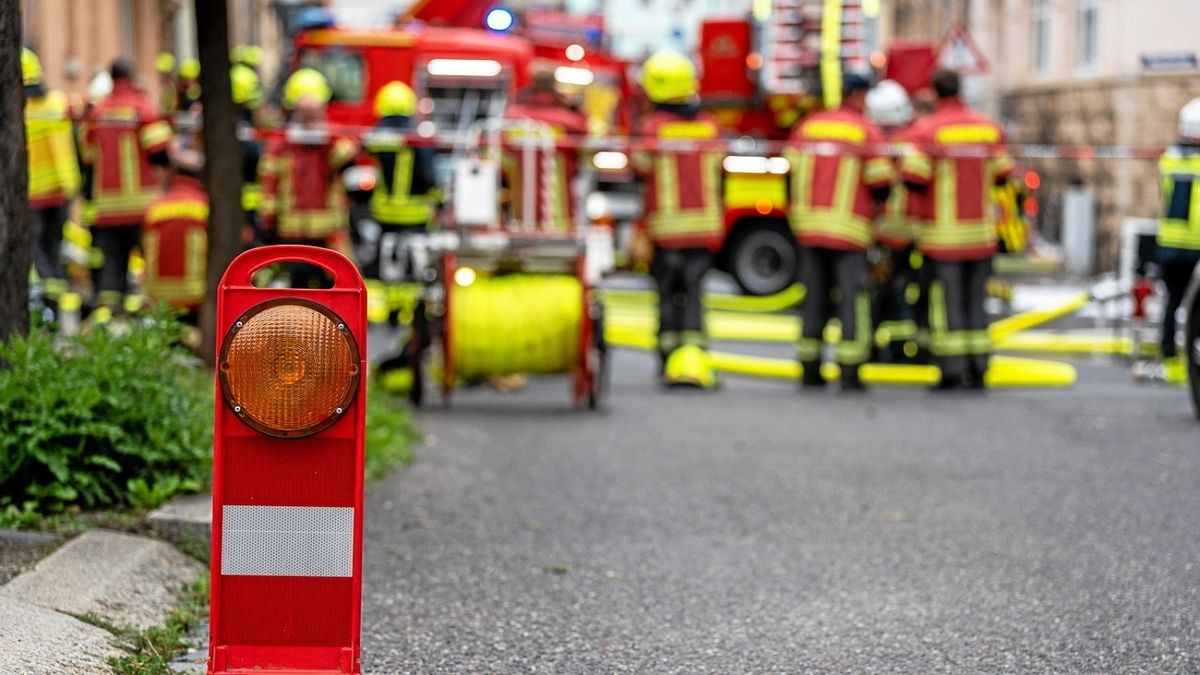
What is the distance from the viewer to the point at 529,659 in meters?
5.43

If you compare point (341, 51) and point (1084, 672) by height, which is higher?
point (341, 51)

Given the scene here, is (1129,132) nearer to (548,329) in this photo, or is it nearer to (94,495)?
(548,329)

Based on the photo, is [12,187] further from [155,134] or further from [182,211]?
[155,134]

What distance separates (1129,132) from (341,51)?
9.46 meters

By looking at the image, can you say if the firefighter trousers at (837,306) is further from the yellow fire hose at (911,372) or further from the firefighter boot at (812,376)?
the yellow fire hose at (911,372)

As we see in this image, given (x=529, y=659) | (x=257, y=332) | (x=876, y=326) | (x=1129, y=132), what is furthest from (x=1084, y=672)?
(x=1129, y=132)

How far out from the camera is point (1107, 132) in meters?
24.4

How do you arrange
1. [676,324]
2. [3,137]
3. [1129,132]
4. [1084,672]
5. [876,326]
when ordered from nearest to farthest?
[1084,672] → [3,137] → [676,324] → [876,326] → [1129,132]

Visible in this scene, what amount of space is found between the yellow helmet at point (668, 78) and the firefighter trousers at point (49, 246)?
4.16 metres

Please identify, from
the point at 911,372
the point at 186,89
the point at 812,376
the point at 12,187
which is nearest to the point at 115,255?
the point at 186,89

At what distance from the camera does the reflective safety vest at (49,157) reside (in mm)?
13344

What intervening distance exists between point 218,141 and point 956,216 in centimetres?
496

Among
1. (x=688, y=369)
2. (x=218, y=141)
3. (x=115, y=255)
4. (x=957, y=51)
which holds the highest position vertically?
(x=957, y=51)

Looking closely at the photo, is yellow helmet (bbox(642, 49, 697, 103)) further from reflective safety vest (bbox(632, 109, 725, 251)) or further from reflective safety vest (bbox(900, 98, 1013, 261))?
reflective safety vest (bbox(900, 98, 1013, 261))
